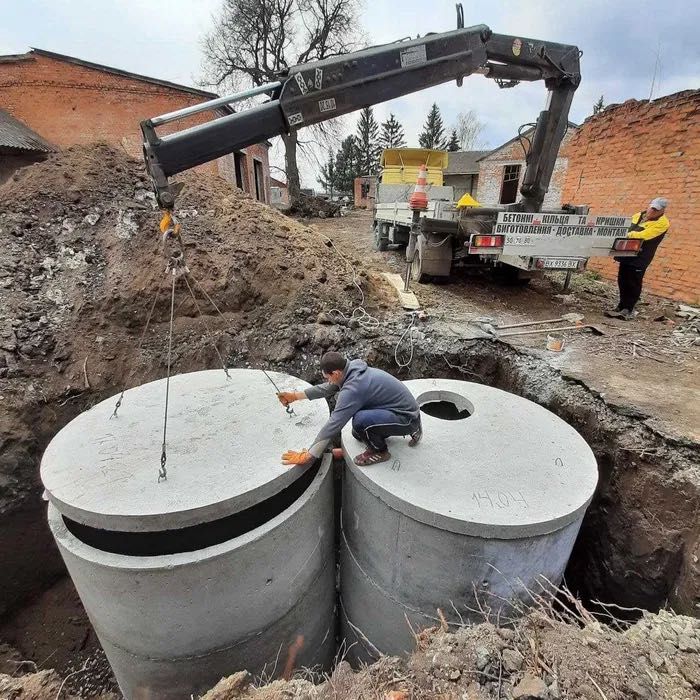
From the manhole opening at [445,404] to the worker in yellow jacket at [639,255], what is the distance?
3.49 meters

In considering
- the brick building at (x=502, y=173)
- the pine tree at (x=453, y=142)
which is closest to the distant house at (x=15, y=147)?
the brick building at (x=502, y=173)

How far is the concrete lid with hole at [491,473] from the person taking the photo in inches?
99.3

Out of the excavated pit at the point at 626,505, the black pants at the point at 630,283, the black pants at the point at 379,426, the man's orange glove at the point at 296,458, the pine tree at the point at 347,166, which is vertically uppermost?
the pine tree at the point at 347,166

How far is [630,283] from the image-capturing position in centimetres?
582

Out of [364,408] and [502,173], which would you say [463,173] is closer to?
[502,173]

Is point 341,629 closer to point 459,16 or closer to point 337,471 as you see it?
point 337,471

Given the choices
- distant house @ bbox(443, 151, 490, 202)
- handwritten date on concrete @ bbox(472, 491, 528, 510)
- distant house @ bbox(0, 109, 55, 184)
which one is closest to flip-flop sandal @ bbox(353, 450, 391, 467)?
handwritten date on concrete @ bbox(472, 491, 528, 510)

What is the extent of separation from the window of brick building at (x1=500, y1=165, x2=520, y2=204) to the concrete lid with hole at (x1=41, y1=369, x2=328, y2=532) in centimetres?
2150

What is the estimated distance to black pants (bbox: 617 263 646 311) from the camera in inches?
226

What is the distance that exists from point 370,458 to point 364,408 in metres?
0.39

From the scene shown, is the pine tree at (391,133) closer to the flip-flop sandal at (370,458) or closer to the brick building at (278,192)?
the brick building at (278,192)

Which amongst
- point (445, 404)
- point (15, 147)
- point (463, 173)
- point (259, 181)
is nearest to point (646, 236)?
point (445, 404)

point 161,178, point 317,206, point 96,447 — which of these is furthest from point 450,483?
point 317,206

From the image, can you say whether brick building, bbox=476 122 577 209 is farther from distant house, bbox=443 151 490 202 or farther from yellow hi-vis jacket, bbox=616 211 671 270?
yellow hi-vis jacket, bbox=616 211 671 270
